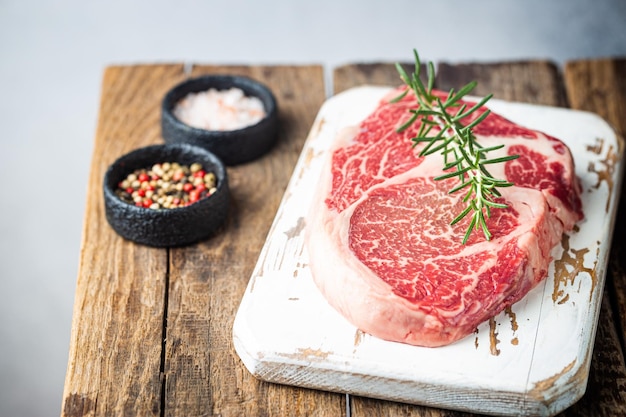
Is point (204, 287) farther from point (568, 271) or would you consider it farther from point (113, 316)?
point (568, 271)

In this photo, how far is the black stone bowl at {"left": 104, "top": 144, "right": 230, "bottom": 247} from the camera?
215 centimetres

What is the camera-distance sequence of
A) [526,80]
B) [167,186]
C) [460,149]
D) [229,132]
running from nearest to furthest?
[460,149] → [167,186] → [229,132] → [526,80]

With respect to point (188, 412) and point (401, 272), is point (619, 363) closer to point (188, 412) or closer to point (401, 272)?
point (401, 272)

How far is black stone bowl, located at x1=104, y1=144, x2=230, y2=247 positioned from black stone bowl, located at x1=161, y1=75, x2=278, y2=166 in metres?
0.13

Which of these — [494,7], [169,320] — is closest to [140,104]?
[169,320]

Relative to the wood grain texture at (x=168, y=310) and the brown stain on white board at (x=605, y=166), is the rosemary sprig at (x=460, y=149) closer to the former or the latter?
the brown stain on white board at (x=605, y=166)

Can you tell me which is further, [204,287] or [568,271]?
[204,287]

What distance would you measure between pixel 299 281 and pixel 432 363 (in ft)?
1.26

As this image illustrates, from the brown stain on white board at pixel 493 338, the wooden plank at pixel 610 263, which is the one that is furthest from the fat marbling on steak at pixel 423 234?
the wooden plank at pixel 610 263

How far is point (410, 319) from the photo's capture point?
173cm

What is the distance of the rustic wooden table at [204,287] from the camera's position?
71.9 inches

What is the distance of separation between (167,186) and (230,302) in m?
0.41

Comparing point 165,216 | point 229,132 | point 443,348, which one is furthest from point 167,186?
point 443,348

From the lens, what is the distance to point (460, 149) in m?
2.01
